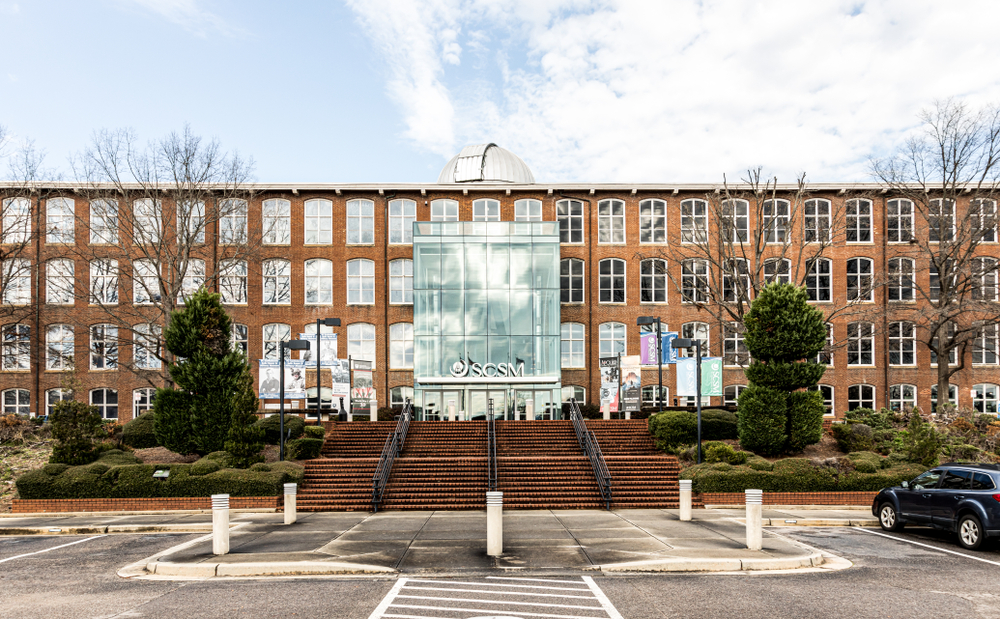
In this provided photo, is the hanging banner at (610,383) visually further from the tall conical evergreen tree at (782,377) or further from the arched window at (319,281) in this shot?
the arched window at (319,281)

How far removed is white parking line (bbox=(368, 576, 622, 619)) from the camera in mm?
8984

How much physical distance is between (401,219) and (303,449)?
18.8 meters

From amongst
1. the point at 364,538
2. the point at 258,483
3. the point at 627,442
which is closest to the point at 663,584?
the point at 364,538

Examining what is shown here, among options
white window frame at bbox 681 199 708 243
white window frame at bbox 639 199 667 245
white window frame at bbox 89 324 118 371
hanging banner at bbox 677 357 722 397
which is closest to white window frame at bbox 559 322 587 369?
white window frame at bbox 639 199 667 245

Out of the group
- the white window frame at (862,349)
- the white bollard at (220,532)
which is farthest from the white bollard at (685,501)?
the white window frame at (862,349)

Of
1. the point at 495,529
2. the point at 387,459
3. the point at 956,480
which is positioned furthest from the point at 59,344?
the point at 956,480

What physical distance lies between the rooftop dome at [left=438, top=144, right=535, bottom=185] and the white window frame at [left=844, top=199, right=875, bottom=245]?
825 inches

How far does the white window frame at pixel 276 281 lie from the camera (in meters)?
39.4

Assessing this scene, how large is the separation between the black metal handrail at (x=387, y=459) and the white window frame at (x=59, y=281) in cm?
2327

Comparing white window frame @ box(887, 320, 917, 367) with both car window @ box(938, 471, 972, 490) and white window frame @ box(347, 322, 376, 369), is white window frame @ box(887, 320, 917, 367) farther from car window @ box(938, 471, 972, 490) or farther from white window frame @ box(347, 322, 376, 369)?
white window frame @ box(347, 322, 376, 369)

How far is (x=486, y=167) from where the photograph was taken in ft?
158

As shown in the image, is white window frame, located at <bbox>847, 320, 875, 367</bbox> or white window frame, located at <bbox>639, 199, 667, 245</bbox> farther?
white window frame, located at <bbox>639, 199, 667, 245</bbox>

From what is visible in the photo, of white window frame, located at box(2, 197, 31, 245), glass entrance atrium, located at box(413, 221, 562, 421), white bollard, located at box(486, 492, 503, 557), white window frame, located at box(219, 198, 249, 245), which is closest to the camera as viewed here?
white bollard, located at box(486, 492, 503, 557)

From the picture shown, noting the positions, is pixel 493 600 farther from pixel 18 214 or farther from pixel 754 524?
pixel 18 214
